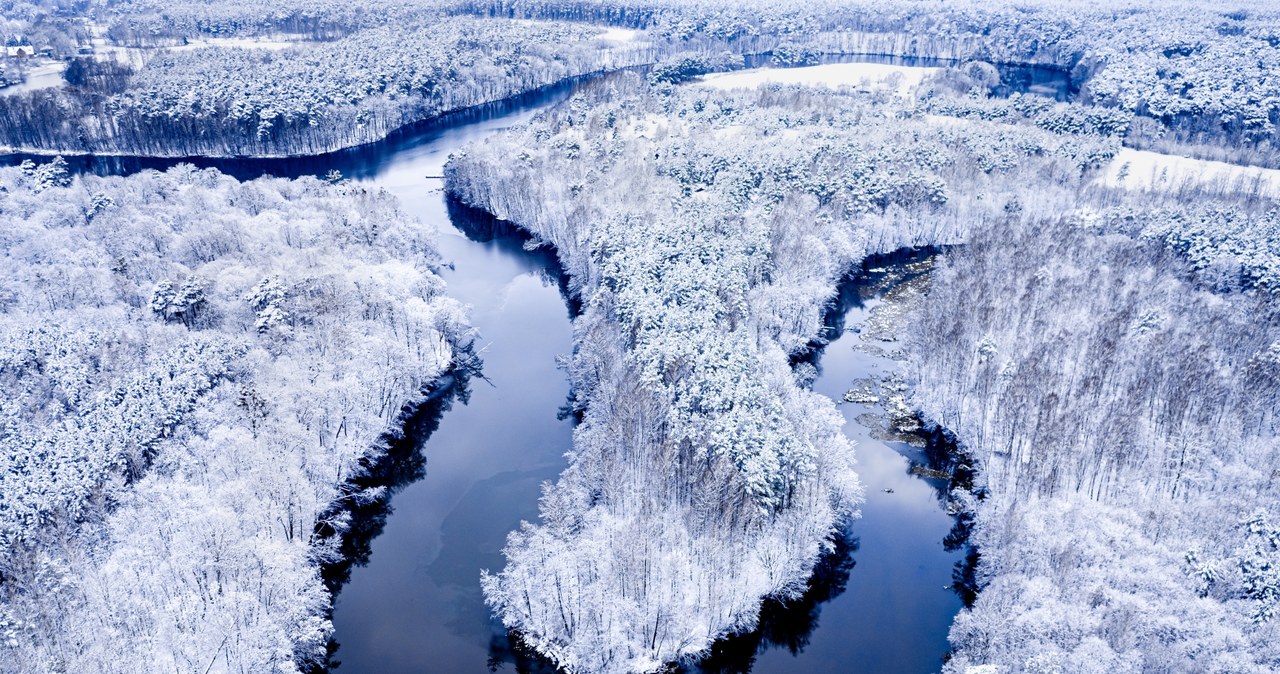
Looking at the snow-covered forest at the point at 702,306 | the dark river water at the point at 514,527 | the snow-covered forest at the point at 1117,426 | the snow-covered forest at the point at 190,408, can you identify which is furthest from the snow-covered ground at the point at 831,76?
the snow-covered forest at the point at 190,408

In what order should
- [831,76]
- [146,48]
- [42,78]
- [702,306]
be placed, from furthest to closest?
[146,48] → [831,76] → [42,78] → [702,306]

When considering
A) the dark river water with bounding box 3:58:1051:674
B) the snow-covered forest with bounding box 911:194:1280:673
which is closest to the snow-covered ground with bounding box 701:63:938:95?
the snow-covered forest with bounding box 911:194:1280:673

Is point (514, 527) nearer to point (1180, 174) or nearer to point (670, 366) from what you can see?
point (670, 366)

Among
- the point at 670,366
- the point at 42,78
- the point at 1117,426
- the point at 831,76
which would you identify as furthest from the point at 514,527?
the point at 42,78

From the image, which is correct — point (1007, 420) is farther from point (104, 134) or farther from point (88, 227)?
point (104, 134)

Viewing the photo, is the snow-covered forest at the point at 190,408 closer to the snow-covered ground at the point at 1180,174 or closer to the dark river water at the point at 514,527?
the dark river water at the point at 514,527

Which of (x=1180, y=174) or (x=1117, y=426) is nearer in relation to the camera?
(x=1117, y=426)

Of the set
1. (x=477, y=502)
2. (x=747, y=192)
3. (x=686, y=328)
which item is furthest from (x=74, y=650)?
(x=747, y=192)
